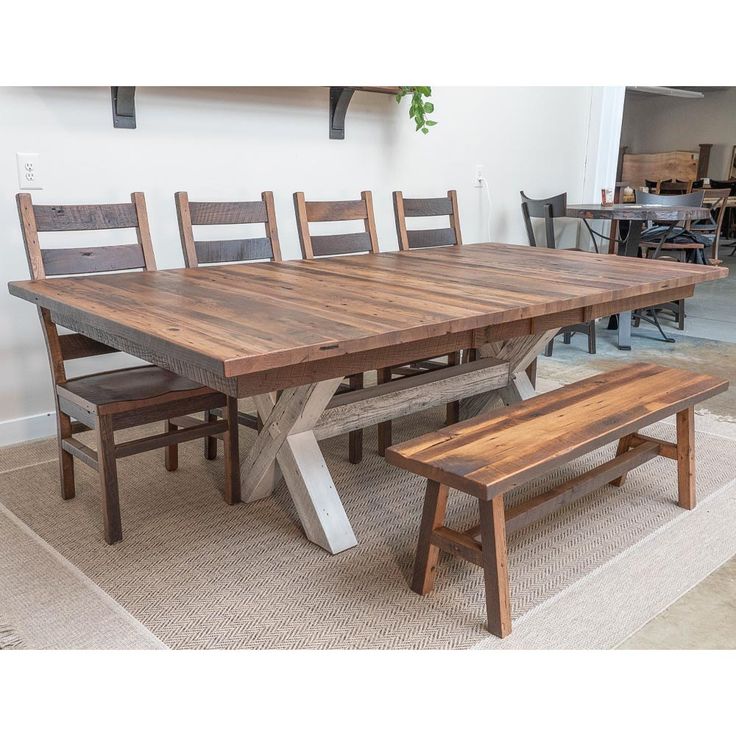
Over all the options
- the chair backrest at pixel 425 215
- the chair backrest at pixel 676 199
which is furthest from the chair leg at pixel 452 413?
the chair backrest at pixel 676 199

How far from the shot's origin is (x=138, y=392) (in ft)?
6.68

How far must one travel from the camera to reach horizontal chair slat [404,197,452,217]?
313cm

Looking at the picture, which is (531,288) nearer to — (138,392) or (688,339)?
(138,392)

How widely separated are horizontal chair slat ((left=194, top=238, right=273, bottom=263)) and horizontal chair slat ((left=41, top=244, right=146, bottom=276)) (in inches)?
9.6

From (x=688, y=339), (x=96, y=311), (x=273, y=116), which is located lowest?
(x=688, y=339)

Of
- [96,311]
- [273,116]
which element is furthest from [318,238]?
[96,311]

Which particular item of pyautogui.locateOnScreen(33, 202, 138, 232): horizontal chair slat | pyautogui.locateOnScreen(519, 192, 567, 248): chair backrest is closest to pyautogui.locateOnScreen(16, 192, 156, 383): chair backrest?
pyautogui.locateOnScreen(33, 202, 138, 232): horizontal chair slat

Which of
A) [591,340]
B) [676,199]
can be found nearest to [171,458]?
[591,340]

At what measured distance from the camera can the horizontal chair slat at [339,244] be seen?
9.38ft

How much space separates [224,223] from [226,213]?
4cm

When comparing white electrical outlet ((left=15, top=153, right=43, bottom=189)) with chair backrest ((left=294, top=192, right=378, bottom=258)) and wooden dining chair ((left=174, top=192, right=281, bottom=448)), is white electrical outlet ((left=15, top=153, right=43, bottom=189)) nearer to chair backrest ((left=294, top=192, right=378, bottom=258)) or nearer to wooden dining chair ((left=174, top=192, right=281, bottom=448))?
wooden dining chair ((left=174, top=192, right=281, bottom=448))

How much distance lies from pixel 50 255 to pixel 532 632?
168cm

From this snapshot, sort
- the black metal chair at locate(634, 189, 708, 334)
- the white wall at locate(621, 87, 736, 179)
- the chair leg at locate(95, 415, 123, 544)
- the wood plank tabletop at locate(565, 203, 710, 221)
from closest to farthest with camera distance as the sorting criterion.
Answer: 1. the chair leg at locate(95, 415, 123, 544)
2. the wood plank tabletop at locate(565, 203, 710, 221)
3. the black metal chair at locate(634, 189, 708, 334)
4. the white wall at locate(621, 87, 736, 179)

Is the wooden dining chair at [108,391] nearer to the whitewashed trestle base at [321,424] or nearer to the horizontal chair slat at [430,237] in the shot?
the whitewashed trestle base at [321,424]
